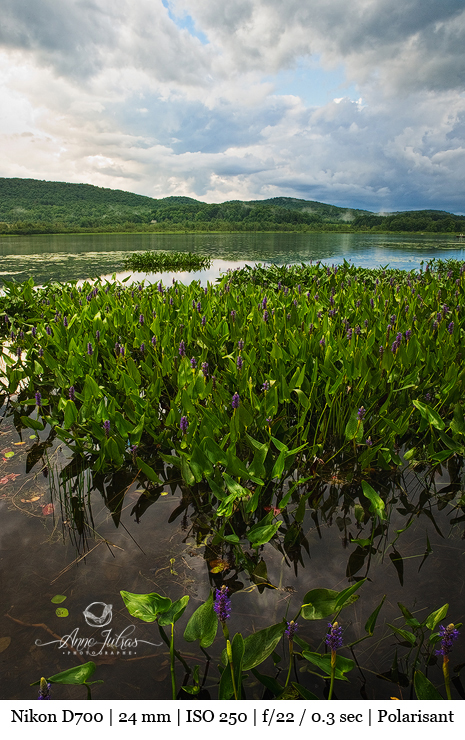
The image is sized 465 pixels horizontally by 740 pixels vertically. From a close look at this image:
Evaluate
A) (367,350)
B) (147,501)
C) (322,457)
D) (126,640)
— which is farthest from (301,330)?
(126,640)

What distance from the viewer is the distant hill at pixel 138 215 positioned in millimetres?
54188

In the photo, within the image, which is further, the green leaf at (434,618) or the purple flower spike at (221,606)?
the green leaf at (434,618)

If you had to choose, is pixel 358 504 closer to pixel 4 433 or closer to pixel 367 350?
pixel 367 350

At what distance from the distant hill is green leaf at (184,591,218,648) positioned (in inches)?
2146

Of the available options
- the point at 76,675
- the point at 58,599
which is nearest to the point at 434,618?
the point at 76,675

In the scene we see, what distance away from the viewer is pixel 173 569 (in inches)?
63.6

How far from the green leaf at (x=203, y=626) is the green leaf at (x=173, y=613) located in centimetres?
4

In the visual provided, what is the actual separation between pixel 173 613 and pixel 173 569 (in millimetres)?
414

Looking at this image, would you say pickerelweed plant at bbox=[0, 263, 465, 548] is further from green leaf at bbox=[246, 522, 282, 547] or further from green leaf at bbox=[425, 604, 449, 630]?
green leaf at bbox=[425, 604, 449, 630]

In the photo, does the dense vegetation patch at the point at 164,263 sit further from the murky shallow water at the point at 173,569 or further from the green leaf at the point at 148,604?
the green leaf at the point at 148,604

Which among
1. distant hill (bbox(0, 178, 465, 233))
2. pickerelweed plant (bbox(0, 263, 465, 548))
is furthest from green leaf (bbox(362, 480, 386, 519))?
distant hill (bbox(0, 178, 465, 233))

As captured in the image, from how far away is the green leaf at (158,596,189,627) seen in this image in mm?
1188

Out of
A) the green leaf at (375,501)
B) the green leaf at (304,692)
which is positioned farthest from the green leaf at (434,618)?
the green leaf at (375,501)

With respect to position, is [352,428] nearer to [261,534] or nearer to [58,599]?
[261,534]
